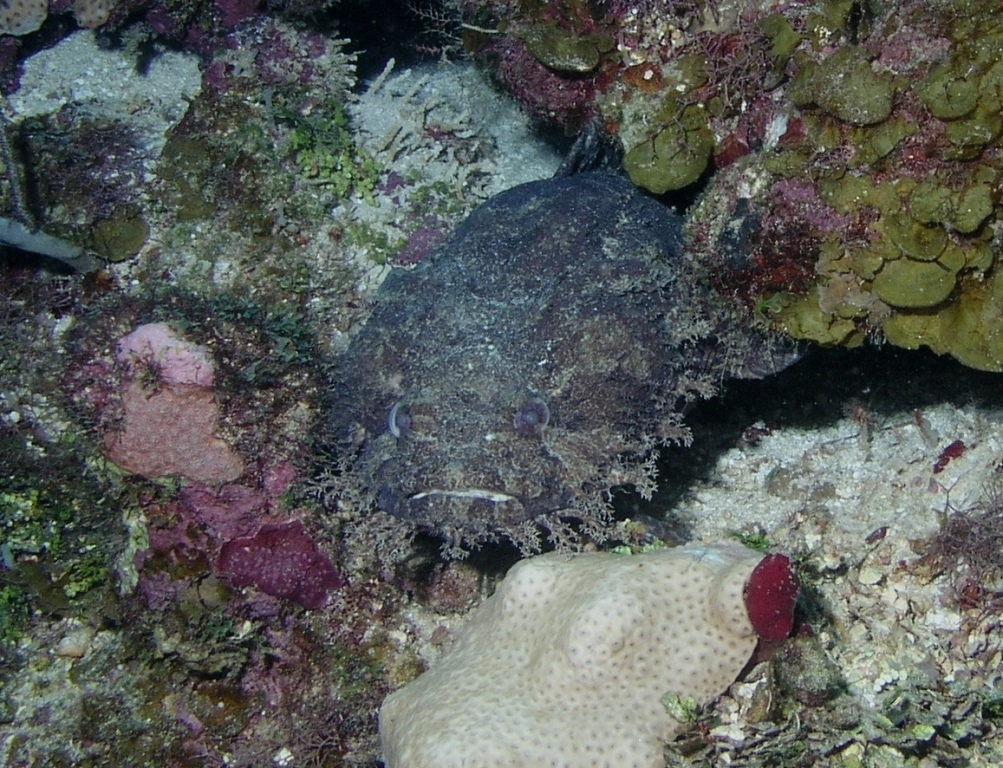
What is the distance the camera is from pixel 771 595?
2.94m

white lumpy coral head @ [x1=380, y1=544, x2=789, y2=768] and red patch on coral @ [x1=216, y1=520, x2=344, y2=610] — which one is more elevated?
white lumpy coral head @ [x1=380, y1=544, x2=789, y2=768]

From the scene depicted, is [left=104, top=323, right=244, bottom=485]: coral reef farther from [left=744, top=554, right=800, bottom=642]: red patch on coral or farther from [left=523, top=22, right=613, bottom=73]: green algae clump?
[left=523, top=22, right=613, bottom=73]: green algae clump

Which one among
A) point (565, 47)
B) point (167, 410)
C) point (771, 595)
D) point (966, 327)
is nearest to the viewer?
point (771, 595)

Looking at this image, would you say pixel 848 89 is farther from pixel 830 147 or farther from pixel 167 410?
pixel 167 410

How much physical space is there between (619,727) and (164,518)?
9.44 feet

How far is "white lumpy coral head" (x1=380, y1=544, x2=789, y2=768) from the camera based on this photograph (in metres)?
3.02

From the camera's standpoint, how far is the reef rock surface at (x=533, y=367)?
12.3ft

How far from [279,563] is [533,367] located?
1.92 meters

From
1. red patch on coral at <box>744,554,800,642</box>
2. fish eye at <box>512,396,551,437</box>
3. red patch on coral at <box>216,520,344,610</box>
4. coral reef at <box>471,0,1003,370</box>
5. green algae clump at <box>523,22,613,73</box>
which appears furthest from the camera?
green algae clump at <box>523,22,613,73</box>

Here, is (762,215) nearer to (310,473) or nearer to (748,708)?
(748,708)

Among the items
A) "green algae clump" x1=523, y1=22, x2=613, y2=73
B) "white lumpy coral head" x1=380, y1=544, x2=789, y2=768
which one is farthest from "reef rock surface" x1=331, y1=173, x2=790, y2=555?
"green algae clump" x1=523, y1=22, x2=613, y2=73

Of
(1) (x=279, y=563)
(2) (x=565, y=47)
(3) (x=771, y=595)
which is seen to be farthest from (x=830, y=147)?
(1) (x=279, y=563)

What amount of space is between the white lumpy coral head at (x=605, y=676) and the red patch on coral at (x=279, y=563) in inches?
50.8

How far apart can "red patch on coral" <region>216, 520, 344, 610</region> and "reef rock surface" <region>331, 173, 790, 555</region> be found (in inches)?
19.9
